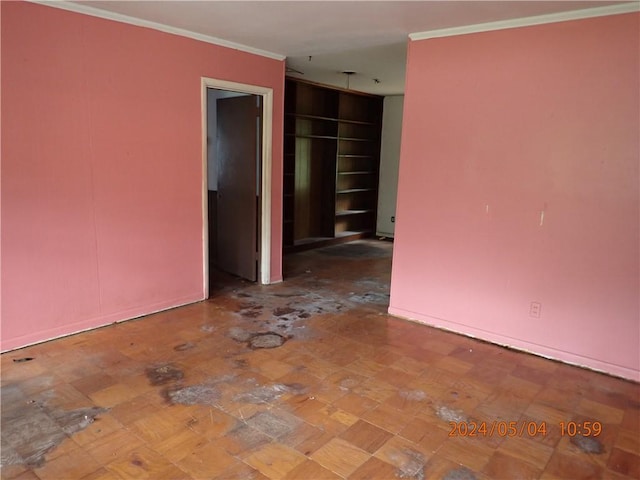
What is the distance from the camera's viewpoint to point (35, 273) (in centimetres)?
323

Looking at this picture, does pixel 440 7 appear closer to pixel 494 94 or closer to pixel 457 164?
pixel 494 94

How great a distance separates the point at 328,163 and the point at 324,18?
400 cm

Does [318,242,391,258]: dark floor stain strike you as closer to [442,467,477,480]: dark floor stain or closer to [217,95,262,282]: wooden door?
[217,95,262,282]: wooden door

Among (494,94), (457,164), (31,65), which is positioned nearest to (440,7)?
(494,94)

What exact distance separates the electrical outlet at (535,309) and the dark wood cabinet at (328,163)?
12.6ft

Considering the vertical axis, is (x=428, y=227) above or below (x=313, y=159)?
below

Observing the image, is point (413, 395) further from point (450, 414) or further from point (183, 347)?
point (183, 347)

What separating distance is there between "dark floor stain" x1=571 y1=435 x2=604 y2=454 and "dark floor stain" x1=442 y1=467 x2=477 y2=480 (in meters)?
0.66

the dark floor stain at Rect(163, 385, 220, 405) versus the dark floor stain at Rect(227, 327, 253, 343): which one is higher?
the dark floor stain at Rect(227, 327, 253, 343)

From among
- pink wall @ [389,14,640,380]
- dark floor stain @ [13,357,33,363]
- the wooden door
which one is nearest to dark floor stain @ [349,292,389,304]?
pink wall @ [389,14,640,380]

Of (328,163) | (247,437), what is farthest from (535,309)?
(328,163)

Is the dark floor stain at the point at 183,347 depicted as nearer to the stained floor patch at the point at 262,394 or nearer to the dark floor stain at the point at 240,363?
the dark floor stain at the point at 240,363

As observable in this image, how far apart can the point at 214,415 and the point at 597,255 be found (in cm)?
266

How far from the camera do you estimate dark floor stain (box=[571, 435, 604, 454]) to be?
2279 mm
